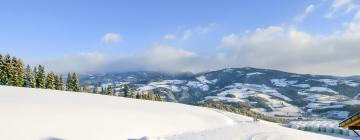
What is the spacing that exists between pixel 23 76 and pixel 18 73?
8.52ft

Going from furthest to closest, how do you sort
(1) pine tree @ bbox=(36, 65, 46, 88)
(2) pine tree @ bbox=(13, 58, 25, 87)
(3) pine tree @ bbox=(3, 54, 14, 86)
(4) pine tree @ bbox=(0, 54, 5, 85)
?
(1) pine tree @ bbox=(36, 65, 46, 88) → (2) pine tree @ bbox=(13, 58, 25, 87) → (3) pine tree @ bbox=(3, 54, 14, 86) → (4) pine tree @ bbox=(0, 54, 5, 85)

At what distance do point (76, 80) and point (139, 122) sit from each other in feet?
263

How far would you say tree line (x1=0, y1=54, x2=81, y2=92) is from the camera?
109 m

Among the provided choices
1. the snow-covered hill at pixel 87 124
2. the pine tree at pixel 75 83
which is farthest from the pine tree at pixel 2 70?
the snow-covered hill at pixel 87 124

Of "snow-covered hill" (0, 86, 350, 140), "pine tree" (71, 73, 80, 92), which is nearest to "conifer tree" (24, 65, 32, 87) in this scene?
"pine tree" (71, 73, 80, 92)

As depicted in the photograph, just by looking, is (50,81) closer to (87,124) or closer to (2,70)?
(2,70)

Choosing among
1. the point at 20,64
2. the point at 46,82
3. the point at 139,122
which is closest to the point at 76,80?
→ the point at 46,82

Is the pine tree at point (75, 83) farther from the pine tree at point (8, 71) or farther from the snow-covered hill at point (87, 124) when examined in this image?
the snow-covered hill at point (87, 124)

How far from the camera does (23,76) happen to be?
378 feet

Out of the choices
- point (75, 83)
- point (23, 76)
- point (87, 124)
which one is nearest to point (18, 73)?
point (23, 76)

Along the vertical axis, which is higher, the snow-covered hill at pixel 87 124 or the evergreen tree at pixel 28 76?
the evergreen tree at pixel 28 76

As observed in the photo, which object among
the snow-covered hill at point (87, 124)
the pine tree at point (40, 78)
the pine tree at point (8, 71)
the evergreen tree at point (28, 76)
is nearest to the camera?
the snow-covered hill at point (87, 124)

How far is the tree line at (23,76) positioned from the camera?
10881cm

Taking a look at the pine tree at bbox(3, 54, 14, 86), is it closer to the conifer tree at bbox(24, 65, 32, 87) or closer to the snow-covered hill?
the conifer tree at bbox(24, 65, 32, 87)
